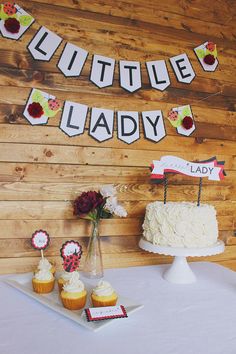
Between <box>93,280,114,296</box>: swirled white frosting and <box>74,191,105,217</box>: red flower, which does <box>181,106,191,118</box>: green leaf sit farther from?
<box>93,280,114,296</box>: swirled white frosting

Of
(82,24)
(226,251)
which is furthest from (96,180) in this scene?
(226,251)

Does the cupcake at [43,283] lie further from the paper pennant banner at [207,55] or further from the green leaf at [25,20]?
the paper pennant banner at [207,55]

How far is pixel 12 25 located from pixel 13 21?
2 cm

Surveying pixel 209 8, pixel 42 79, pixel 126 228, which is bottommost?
pixel 126 228

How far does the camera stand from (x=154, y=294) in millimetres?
1345

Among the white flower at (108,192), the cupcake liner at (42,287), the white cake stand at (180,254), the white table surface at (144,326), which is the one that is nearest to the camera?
the white table surface at (144,326)

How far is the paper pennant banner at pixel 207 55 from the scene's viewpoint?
1853mm

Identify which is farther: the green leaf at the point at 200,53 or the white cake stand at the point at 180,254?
the green leaf at the point at 200,53

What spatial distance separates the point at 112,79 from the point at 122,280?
2.95 feet

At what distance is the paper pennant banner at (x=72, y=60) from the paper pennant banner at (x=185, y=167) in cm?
55

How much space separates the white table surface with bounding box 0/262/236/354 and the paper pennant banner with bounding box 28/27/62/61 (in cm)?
95

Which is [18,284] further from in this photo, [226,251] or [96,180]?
[226,251]

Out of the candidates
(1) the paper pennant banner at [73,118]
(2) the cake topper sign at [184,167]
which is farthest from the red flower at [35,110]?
(2) the cake topper sign at [184,167]

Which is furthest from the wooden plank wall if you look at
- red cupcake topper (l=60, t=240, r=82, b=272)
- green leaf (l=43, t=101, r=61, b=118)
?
red cupcake topper (l=60, t=240, r=82, b=272)
